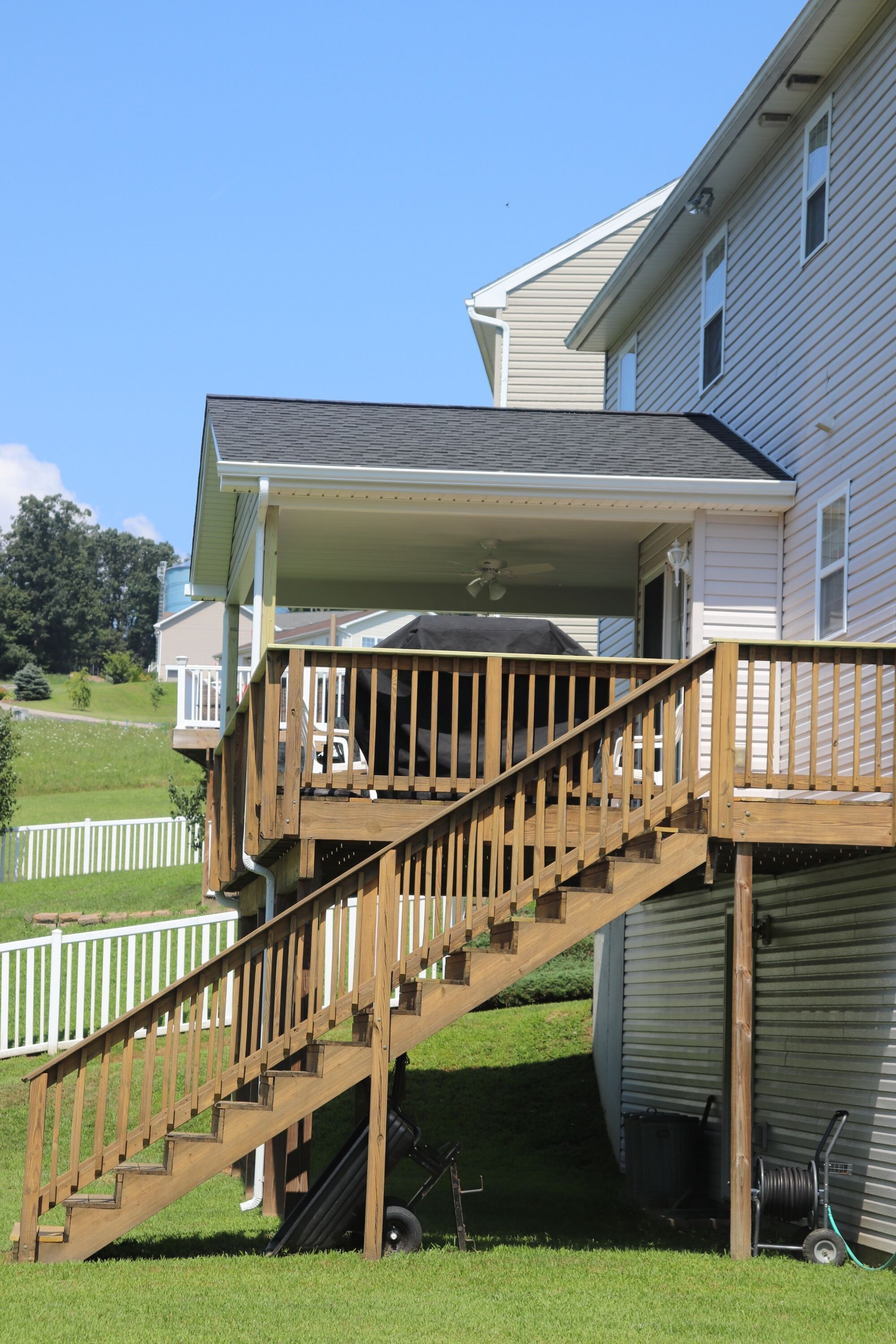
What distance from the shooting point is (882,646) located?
28.7 feet

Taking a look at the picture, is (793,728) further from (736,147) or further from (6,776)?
(6,776)

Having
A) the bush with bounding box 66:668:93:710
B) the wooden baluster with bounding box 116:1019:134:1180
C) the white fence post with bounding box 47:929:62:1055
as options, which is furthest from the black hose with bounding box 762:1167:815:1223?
the bush with bounding box 66:668:93:710

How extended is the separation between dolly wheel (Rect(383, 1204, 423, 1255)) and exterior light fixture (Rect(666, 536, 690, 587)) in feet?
18.0

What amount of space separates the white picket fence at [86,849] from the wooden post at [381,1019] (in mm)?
19853

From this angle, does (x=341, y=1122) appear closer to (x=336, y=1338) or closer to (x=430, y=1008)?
(x=430, y=1008)

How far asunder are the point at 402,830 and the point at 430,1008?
3.82 feet

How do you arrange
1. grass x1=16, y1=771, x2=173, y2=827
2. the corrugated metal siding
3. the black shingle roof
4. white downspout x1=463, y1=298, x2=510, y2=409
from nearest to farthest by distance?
the black shingle roof → the corrugated metal siding → white downspout x1=463, y1=298, x2=510, y2=409 → grass x1=16, y1=771, x2=173, y2=827

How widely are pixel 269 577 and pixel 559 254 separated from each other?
1368 cm

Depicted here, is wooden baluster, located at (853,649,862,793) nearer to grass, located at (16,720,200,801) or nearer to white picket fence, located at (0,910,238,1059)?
white picket fence, located at (0,910,238,1059)

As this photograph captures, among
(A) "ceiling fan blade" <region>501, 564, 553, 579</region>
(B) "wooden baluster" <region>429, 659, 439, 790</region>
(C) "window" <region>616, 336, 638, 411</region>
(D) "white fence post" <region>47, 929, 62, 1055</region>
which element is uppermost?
(C) "window" <region>616, 336, 638, 411</region>

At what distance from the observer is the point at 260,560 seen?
35.5 ft

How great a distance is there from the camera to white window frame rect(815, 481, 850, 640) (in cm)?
1052

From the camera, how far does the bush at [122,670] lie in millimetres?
79938

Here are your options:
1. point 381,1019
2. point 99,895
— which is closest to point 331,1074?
point 381,1019
